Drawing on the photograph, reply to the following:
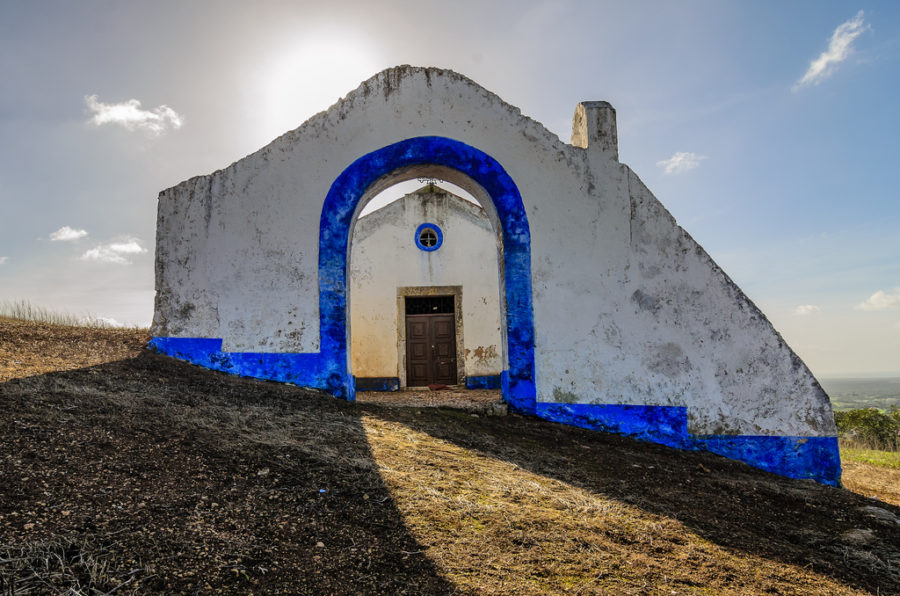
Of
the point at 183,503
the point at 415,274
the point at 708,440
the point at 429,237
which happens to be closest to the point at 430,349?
the point at 415,274

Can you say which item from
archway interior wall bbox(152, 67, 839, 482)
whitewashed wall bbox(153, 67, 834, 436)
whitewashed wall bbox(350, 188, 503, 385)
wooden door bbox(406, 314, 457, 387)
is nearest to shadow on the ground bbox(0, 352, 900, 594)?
archway interior wall bbox(152, 67, 839, 482)

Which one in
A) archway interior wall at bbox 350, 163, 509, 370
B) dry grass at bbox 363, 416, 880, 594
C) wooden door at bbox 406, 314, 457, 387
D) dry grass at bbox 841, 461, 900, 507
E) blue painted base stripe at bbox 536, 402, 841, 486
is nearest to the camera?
dry grass at bbox 363, 416, 880, 594

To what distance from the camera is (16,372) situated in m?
4.98

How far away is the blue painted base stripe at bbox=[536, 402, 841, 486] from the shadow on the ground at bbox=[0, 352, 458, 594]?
10.9 feet

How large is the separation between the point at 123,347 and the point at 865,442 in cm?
1650

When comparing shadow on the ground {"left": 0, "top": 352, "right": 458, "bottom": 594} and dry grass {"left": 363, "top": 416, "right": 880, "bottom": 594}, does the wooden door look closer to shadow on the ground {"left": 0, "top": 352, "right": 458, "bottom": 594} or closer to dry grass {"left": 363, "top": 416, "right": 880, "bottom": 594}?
shadow on the ground {"left": 0, "top": 352, "right": 458, "bottom": 594}

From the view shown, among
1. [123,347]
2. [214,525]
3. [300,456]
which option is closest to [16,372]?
[123,347]

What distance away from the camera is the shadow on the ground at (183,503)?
225cm

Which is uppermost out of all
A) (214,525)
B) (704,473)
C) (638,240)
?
(638,240)

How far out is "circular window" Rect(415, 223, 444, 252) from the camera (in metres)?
12.6

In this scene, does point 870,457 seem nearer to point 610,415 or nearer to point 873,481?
point 873,481

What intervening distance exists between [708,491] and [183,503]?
15.1 ft

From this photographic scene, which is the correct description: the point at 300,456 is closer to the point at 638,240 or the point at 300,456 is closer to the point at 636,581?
the point at 636,581

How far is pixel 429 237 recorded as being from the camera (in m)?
12.6
